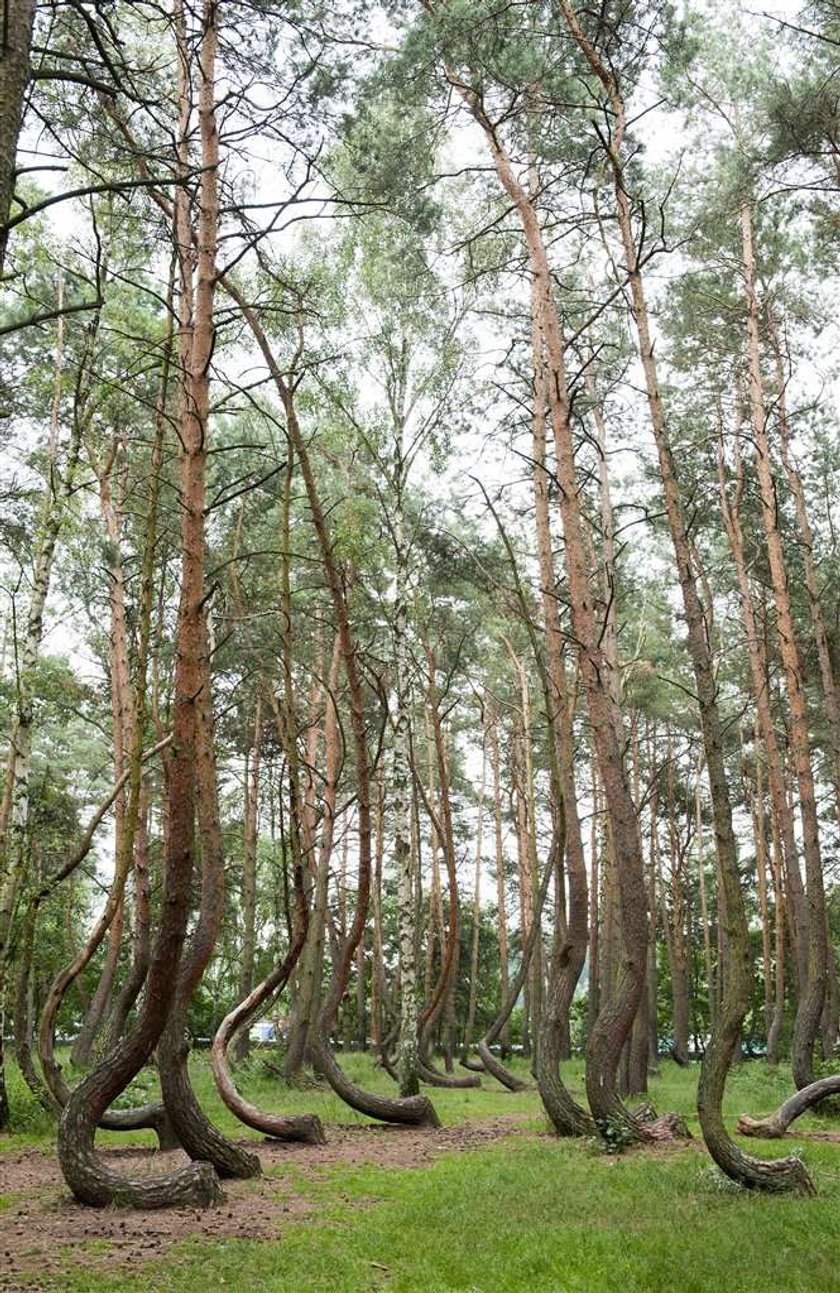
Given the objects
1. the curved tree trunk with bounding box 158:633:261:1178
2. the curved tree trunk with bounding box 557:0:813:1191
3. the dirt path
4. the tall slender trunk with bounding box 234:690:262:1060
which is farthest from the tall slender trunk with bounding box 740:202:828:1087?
the tall slender trunk with bounding box 234:690:262:1060

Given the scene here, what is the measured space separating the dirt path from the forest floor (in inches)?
0.7

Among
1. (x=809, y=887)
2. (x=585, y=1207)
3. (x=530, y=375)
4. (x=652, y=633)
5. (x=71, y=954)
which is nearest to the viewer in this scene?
(x=585, y=1207)

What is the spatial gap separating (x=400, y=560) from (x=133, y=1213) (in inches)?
347

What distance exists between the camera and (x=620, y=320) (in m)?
16.5

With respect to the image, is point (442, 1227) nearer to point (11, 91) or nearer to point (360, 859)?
point (360, 859)

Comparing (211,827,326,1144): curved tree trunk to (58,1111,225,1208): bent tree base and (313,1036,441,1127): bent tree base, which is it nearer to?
(313,1036,441,1127): bent tree base

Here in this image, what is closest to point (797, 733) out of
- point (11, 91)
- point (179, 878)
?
point (179, 878)

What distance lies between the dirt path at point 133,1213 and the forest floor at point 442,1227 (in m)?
0.02

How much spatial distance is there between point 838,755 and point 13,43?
1518 centimetres


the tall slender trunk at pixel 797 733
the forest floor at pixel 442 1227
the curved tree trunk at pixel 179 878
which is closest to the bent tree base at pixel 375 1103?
the forest floor at pixel 442 1227

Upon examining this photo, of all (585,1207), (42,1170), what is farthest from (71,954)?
(585,1207)

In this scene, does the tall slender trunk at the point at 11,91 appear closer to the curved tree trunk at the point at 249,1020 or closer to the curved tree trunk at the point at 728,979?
the curved tree trunk at the point at 728,979

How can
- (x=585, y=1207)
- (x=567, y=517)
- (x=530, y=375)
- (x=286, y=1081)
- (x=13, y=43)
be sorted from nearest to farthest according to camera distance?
(x=13, y=43), (x=585, y=1207), (x=567, y=517), (x=530, y=375), (x=286, y=1081)

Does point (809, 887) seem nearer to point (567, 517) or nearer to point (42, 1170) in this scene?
point (567, 517)
